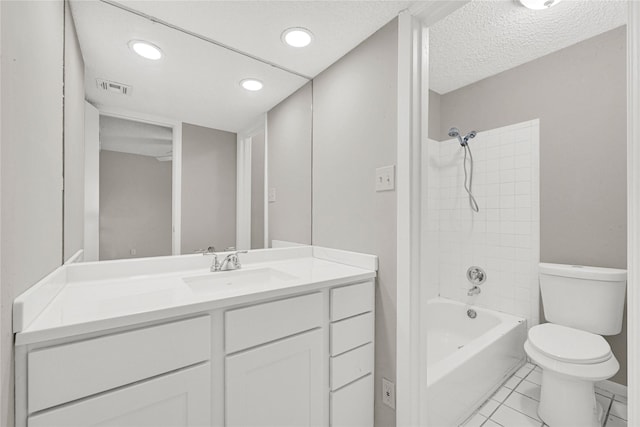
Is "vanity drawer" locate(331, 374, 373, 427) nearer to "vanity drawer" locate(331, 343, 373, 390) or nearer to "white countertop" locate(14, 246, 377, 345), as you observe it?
"vanity drawer" locate(331, 343, 373, 390)

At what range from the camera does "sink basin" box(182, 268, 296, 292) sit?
1248mm

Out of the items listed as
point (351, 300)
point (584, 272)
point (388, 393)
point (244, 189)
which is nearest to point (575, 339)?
point (584, 272)

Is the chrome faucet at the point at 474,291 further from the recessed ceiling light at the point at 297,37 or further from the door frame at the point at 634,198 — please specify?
the recessed ceiling light at the point at 297,37

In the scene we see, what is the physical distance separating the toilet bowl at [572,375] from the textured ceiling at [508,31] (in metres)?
1.86

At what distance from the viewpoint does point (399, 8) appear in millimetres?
1211

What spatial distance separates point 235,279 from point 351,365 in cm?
69

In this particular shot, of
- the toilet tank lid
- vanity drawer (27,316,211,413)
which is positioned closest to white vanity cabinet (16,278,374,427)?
vanity drawer (27,316,211,413)

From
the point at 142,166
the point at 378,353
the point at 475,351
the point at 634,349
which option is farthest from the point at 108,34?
the point at 475,351

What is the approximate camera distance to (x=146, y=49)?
1.30 metres

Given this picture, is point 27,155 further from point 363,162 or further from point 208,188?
point 363,162

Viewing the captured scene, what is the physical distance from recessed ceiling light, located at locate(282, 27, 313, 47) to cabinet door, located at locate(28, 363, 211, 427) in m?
1.49

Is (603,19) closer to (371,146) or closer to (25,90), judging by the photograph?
(371,146)

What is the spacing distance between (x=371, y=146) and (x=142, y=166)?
1086 millimetres

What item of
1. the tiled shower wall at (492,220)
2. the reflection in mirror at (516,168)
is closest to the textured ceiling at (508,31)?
the reflection in mirror at (516,168)
